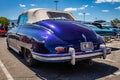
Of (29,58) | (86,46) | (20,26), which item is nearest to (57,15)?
(20,26)

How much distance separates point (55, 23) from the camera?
18.8 feet

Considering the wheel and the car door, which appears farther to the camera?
the car door

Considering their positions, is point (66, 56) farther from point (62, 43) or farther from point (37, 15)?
point (37, 15)

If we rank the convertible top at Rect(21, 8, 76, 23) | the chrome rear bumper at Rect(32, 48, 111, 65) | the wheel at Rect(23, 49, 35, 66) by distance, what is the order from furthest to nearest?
the convertible top at Rect(21, 8, 76, 23)
the wheel at Rect(23, 49, 35, 66)
the chrome rear bumper at Rect(32, 48, 111, 65)

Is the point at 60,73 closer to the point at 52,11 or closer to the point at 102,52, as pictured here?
the point at 102,52

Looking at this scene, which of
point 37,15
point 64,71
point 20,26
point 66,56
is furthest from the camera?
point 20,26

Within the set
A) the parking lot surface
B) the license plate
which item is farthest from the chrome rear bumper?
the parking lot surface

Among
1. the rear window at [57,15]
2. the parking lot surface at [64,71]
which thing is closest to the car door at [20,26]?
the parking lot surface at [64,71]

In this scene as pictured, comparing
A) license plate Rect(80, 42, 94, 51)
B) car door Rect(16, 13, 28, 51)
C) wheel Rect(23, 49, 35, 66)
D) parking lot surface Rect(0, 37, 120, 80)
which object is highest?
car door Rect(16, 13, 28, 51)

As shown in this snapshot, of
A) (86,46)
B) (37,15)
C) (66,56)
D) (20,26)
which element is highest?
(37,15)

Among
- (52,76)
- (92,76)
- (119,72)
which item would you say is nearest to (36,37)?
(52,76)

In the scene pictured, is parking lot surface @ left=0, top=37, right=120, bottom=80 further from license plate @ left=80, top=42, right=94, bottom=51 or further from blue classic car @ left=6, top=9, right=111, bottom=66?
license plate @ left=80, top=42, right=94, bottom=51

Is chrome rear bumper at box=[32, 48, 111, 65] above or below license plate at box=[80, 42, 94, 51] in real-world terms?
below

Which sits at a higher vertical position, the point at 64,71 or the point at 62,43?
the point at 62,43
